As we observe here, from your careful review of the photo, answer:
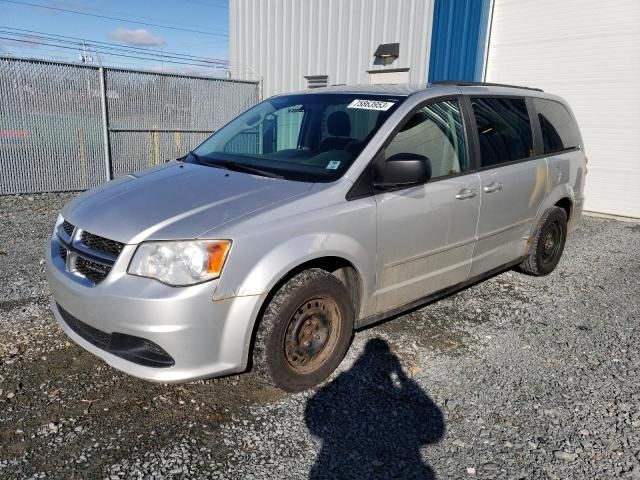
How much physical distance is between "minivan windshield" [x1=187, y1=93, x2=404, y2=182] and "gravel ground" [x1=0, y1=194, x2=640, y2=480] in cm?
136

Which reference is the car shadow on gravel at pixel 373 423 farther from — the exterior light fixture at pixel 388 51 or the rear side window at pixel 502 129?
the exterior light fixture at pixel 388 51

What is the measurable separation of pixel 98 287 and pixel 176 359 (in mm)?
558

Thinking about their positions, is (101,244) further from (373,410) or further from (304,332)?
(373,410)

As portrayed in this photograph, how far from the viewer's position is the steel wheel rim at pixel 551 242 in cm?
518

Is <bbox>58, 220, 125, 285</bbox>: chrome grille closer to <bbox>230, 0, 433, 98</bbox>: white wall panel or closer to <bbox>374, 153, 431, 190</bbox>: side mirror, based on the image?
<bbox>374, 153, 431, 190</bbox>: side mirror

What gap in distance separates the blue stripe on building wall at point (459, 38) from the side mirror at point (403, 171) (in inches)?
286

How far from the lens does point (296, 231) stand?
284cm

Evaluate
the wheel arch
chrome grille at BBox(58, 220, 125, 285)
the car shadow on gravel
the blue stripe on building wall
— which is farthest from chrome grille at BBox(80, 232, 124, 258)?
the blue stripe on building wall

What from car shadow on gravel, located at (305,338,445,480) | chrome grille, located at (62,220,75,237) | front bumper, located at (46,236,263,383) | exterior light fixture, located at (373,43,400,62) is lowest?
car shadow on gravel, located at (305,338,445,480)

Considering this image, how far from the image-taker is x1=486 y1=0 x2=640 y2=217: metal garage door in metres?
8.29

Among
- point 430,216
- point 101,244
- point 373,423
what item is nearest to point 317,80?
point 430,216

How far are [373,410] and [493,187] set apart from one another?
6.92 ft

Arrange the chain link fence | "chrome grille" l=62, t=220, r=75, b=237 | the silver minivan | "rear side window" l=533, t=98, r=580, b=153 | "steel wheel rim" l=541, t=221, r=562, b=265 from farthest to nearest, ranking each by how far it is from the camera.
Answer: the chain link fence → "steel wheel rim" l=541, t=221, r=562, b=265 → "rear side window" l=533, t=98, r=580, b=153 → "chrome grille" l=62, t=220, r=75, b=237 → the silver minivan

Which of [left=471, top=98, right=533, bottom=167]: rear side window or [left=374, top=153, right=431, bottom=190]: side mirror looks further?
[left=471, top=98, right=533, bottom=167]: rear side window
